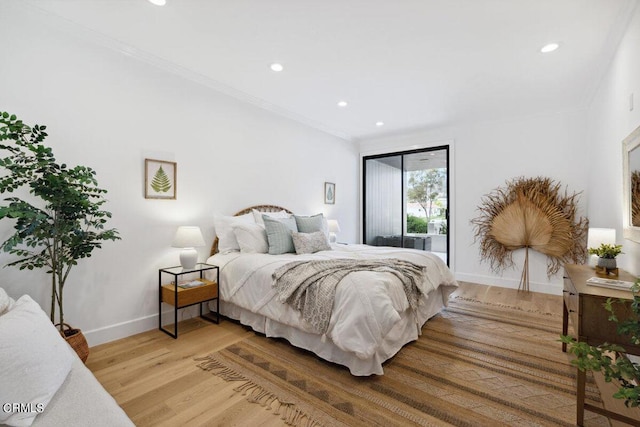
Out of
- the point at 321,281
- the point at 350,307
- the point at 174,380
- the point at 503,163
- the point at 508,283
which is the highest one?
the point at 503,163

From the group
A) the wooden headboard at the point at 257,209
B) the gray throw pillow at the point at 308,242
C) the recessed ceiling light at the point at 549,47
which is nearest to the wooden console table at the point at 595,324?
the recessed ceiling light at the point at 549,47

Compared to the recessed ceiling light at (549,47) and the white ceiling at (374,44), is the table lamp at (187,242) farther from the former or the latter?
the recessed ceiling light at (549,47)

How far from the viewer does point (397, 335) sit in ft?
7.85

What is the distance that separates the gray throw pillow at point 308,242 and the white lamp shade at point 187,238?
103 cm

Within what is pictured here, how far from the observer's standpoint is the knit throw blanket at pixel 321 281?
2.21 metres

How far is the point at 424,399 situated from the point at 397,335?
1.80ft

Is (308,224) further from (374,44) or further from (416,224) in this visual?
(416,224)

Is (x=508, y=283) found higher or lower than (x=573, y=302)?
lower

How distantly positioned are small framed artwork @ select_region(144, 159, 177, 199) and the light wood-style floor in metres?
1.35

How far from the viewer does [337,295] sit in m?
2.18

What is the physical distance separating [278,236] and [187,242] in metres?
0.95

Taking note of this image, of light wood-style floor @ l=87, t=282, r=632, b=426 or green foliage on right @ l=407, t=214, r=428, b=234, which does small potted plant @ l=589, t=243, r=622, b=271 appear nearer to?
light wood-style floor @ l=87, t=282, r=632, b=426

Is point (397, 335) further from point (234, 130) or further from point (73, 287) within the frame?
point (234, 130)

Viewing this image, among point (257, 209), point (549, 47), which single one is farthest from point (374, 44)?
point (257, 209)
